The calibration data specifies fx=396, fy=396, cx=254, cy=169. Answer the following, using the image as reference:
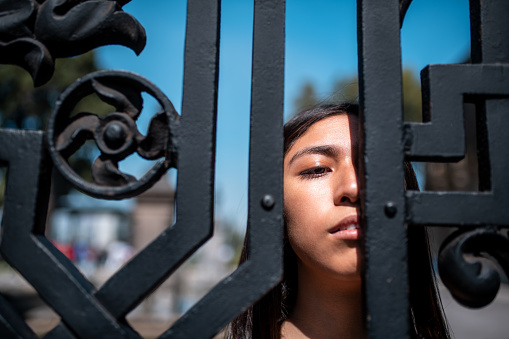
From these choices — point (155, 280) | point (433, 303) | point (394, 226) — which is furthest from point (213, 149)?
point (433, 303)

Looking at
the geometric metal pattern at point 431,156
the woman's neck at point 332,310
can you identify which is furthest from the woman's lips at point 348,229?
the woman's neck at point 332,310

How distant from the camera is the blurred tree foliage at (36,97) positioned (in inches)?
670

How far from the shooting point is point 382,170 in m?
0.74

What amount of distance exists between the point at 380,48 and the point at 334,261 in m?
0.50

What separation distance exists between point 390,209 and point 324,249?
1.00ft

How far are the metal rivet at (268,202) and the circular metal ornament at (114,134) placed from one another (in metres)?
0.19

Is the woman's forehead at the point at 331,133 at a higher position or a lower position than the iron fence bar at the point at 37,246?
higher

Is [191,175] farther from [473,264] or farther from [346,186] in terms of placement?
[473,264]

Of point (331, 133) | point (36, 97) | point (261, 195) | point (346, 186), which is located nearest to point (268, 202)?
point (261, 195)

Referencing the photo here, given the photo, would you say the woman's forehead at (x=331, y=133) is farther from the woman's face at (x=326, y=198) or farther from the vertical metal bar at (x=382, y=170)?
the vertical metal bar at (x=382, y=170)

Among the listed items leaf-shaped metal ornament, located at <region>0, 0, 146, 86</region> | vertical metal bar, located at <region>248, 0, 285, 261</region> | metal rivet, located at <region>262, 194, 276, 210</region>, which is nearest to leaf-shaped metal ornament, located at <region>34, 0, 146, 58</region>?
leaf-shaped metal ornament, located at <region>0, 0, 146, 86</region>

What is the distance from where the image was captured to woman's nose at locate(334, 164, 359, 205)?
912mm

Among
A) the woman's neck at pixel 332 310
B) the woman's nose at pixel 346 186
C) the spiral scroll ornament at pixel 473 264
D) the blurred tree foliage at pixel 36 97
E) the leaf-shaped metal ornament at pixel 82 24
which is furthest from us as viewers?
the blurred tree foliage at pixel 36 97

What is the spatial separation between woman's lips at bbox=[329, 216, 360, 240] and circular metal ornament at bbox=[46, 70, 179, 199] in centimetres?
42
